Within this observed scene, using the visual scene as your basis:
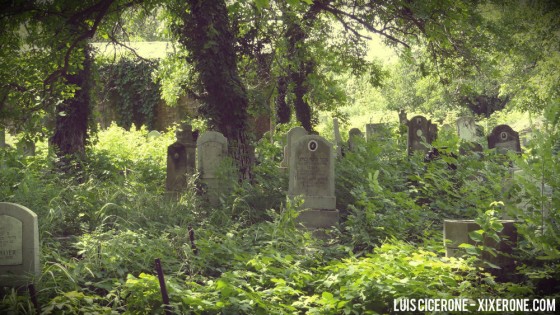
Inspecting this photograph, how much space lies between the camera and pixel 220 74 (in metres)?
11.6

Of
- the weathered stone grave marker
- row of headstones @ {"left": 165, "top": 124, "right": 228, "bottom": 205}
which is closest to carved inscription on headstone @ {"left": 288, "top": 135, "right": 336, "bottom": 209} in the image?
row of headstones @ {"left": 165, "top": 124, "right": 228, "bottom": 205}

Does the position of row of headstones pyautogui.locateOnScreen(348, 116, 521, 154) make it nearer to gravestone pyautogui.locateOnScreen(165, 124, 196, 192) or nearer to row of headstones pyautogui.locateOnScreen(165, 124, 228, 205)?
row of headstones pyautogui.locateOnScreen(165, 124, 228, 205)

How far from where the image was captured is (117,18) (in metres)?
12.0

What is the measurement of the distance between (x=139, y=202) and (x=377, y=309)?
16.7 ft

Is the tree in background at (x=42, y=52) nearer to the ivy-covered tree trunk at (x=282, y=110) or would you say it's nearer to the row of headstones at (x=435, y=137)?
the row of headstones at (x=435, y=137)

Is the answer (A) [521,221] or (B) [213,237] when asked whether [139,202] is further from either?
(A) [521,221]

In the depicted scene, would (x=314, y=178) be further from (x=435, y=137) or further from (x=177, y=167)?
(x=435, y=137)

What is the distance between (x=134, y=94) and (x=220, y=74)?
14970mm

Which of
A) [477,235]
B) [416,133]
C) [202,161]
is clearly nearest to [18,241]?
[477,235]

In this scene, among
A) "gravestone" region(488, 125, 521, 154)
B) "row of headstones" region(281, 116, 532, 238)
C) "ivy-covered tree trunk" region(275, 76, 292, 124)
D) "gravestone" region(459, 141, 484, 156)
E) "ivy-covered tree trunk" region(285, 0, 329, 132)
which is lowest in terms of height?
"row of headstones" region(281, 116, 532, 238)

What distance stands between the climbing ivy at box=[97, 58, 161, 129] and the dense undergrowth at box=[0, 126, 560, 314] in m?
14.2

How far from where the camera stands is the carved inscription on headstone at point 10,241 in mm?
6141

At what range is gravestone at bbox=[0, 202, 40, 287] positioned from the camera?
613cm

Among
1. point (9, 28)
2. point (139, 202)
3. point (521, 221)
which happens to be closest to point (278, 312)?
point (521, 221)
